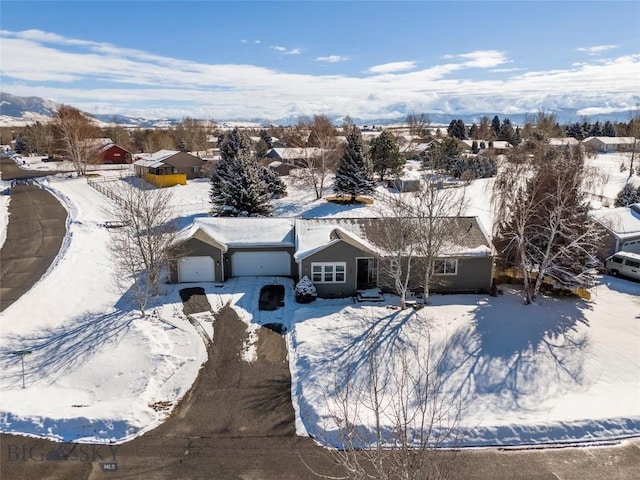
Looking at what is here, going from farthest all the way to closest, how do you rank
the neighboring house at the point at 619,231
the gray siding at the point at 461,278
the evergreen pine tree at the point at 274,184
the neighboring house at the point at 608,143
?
the neighboring house at the point at 608,143, the evergreen pine tree at the point at 274,184, the neighboring house at the point at 619,231, the gray siding at the point at 461,278

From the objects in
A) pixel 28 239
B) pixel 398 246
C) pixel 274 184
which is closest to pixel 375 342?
pixel 398 246

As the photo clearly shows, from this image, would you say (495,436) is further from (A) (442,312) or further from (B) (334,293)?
(B) (334,293)

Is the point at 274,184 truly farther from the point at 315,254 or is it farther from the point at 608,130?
the point at 608,130

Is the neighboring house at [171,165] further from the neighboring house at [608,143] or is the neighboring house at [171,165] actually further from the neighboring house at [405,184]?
the neighboring house at [608,143]
